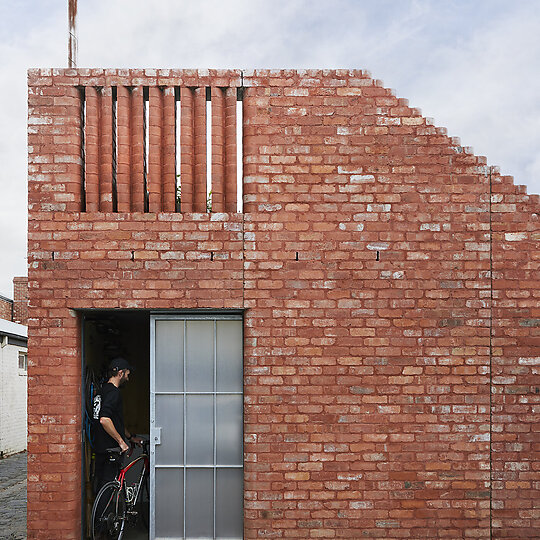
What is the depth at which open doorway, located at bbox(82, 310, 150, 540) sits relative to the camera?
6.84 metres

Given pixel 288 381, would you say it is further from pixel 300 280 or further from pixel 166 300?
pixel 166 300

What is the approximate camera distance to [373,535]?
6.18 metres

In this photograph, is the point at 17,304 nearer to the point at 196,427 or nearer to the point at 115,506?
the point at 115,506

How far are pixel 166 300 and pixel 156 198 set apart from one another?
108 cm

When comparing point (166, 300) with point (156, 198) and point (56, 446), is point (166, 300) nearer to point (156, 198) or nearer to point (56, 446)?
point (156, 198)

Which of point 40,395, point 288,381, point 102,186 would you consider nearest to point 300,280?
point 288,381

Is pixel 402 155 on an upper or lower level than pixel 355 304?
upper

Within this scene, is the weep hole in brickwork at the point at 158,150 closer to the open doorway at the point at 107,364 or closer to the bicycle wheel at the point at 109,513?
the open doorway at the point at 107,364

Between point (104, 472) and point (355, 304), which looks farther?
point (104, 472)

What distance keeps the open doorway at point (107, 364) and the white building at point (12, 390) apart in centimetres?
730

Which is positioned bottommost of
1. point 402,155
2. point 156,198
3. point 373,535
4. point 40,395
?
point 373,535

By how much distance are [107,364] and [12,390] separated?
9.35 m

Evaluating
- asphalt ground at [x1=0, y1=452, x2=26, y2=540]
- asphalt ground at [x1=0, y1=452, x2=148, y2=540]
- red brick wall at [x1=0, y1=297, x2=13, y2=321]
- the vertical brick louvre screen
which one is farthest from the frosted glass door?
red brick wall at [x1=0, y1=297, x2=13, y2=321]

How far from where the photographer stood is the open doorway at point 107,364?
6840 millimetres
